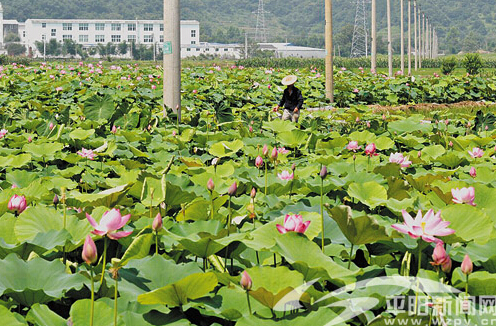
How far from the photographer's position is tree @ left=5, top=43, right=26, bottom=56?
101 m

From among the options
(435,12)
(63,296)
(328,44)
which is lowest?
(63,296)

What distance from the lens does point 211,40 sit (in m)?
143

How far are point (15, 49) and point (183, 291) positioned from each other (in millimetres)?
110706

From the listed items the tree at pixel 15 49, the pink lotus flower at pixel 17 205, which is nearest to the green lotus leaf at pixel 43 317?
the pink lotus flower at pixel 17 205

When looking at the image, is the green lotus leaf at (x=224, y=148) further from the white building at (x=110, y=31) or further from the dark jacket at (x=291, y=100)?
the white building at (x=110, y=31)

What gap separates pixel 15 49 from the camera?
101 m

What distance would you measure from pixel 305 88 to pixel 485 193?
9080 millimetres

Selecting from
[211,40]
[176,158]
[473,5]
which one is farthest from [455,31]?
[176,158]

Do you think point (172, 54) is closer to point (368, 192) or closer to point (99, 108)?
point (99, 108)

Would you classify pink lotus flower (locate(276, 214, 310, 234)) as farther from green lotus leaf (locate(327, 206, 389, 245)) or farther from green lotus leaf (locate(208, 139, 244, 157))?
green lotus leaf (locate(208, 139, 244, 157))

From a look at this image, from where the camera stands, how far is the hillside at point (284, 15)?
486 feet

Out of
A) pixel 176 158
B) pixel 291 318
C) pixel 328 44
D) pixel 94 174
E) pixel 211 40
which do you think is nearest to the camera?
pixel 291 318

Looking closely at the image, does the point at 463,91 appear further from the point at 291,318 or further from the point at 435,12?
the point at 435,12

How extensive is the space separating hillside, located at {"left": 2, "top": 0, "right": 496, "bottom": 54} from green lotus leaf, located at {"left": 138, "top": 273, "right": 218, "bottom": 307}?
133811mm
